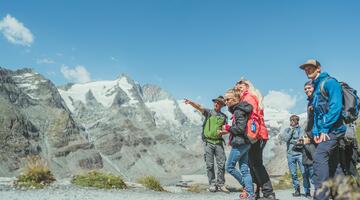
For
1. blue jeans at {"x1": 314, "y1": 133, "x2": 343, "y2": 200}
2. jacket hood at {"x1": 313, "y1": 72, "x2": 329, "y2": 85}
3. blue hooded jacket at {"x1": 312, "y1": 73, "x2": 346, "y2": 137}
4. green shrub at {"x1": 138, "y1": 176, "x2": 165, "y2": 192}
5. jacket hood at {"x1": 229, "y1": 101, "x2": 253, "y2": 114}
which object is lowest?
green shrub at {"x1": 138, "y1": 176, "x2": 165, "y2": 192}

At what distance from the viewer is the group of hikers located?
279 inches

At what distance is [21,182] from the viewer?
45.7 feet

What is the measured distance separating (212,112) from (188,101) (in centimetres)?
109

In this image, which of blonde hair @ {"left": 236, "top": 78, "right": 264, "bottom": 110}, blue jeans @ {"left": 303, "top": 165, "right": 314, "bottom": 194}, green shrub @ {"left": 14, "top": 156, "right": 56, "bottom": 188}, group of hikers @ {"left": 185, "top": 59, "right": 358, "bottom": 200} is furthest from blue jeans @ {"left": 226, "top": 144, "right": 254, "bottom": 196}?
green shrub @ {"left": 14, "top": 156, "right": 56, "bottom": 188}

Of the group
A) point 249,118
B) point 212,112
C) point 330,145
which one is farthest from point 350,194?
point 212,112

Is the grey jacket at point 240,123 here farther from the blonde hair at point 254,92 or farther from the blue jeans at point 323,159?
the blue jeans at point 323,159

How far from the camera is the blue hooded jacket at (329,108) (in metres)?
6.96

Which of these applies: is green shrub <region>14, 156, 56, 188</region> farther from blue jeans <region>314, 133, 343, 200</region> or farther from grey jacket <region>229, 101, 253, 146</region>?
blue jeans <region>314, 133, 343, 200</region>

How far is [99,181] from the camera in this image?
48.2 feet

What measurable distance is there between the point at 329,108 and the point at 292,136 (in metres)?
6.87

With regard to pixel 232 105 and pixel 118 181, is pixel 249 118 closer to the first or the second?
pixel 232 105

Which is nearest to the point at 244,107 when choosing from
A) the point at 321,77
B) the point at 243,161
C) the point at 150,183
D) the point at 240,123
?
the point at 240,123

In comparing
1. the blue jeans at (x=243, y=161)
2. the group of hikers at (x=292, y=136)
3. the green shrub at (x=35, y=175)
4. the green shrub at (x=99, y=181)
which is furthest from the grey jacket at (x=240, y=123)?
the green shrub at (x=35, y=175)

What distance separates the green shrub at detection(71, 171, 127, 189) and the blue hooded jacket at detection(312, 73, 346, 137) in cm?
858
